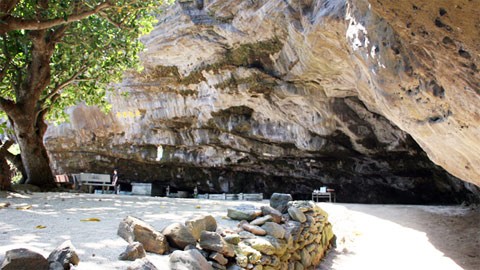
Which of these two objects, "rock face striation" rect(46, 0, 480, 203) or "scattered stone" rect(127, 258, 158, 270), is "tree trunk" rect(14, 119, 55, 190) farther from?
"scattered stone" rect(127, 258, 158, 270)

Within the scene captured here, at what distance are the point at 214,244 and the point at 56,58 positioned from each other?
913 centimetres

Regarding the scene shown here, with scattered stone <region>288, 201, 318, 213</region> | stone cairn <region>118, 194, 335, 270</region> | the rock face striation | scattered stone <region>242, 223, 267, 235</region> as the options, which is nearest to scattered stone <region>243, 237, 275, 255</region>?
stone cairn <region>118, 194, 335, 270</region>

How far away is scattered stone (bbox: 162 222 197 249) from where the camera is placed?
11.7 ft

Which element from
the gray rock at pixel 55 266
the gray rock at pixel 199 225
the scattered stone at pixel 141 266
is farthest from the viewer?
the gray rock at pixel 199 225

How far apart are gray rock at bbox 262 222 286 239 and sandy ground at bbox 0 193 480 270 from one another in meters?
0.49

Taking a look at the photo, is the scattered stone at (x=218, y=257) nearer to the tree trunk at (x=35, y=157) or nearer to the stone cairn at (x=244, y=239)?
the stone cairn at (x=244, y=239)

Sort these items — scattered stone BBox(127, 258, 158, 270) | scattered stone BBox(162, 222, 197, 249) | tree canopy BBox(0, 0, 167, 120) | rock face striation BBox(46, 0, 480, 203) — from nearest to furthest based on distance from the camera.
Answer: scattered stone BBox(127, 258, 158, 270)
scattered stone BBox(162, 222, 197, 249)
rock face striation BBox(46, 0, 480, 203)
tree canopy BBox(0, 0, 167, 120)

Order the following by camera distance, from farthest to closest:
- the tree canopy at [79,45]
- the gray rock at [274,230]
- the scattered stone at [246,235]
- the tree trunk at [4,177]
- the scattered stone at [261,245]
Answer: the tree trunk at [4,177]
the tree canopy at [79,45]
the gray rock at [274,230]
the scattered stone at [246,235]
the scattered stone at [261,245]

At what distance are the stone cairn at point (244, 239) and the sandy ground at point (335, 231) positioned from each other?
7.0 inches

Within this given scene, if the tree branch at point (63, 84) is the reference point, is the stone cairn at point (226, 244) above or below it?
below

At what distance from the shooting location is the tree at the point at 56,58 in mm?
8343

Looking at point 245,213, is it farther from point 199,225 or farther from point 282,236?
point 199,225

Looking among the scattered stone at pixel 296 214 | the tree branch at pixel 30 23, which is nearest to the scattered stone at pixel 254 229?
the scattered stone at pixel 296 214

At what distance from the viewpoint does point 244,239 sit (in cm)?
434
